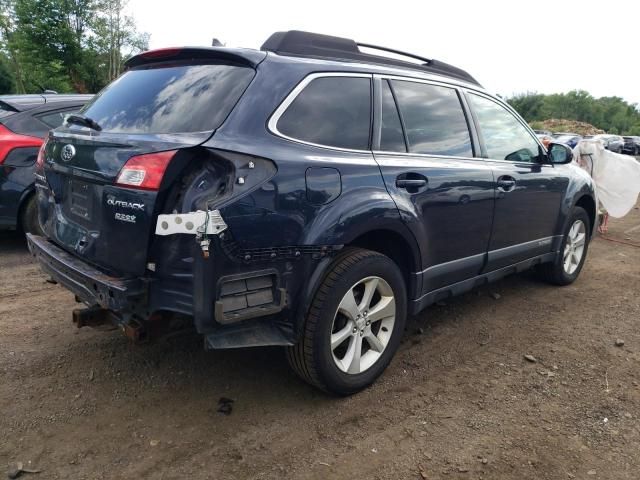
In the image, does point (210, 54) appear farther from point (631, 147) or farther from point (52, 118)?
point (631, 147)

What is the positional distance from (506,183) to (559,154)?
1.09 m

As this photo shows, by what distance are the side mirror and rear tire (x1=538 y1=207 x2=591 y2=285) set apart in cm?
63

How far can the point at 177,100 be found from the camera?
2668 mm

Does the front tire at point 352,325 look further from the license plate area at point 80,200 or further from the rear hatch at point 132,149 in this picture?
the license plate area at point 80,200

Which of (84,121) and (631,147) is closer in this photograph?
(84,121)

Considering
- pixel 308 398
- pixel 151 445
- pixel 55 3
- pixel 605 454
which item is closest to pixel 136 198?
pixel 151 445

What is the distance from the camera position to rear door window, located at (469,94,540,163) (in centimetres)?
402

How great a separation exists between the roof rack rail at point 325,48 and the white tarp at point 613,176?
224 inches

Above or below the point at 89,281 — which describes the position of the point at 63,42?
above

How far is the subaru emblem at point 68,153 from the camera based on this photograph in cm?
276

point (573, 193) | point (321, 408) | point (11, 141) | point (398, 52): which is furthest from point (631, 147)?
point (321, 408)

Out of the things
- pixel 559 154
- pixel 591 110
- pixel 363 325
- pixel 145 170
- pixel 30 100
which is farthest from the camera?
pixel 591 110

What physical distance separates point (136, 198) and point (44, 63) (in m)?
27.5

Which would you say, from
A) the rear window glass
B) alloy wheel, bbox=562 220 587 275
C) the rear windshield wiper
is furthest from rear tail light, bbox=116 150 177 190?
alloy wheel, bbox=562 220 587 275
